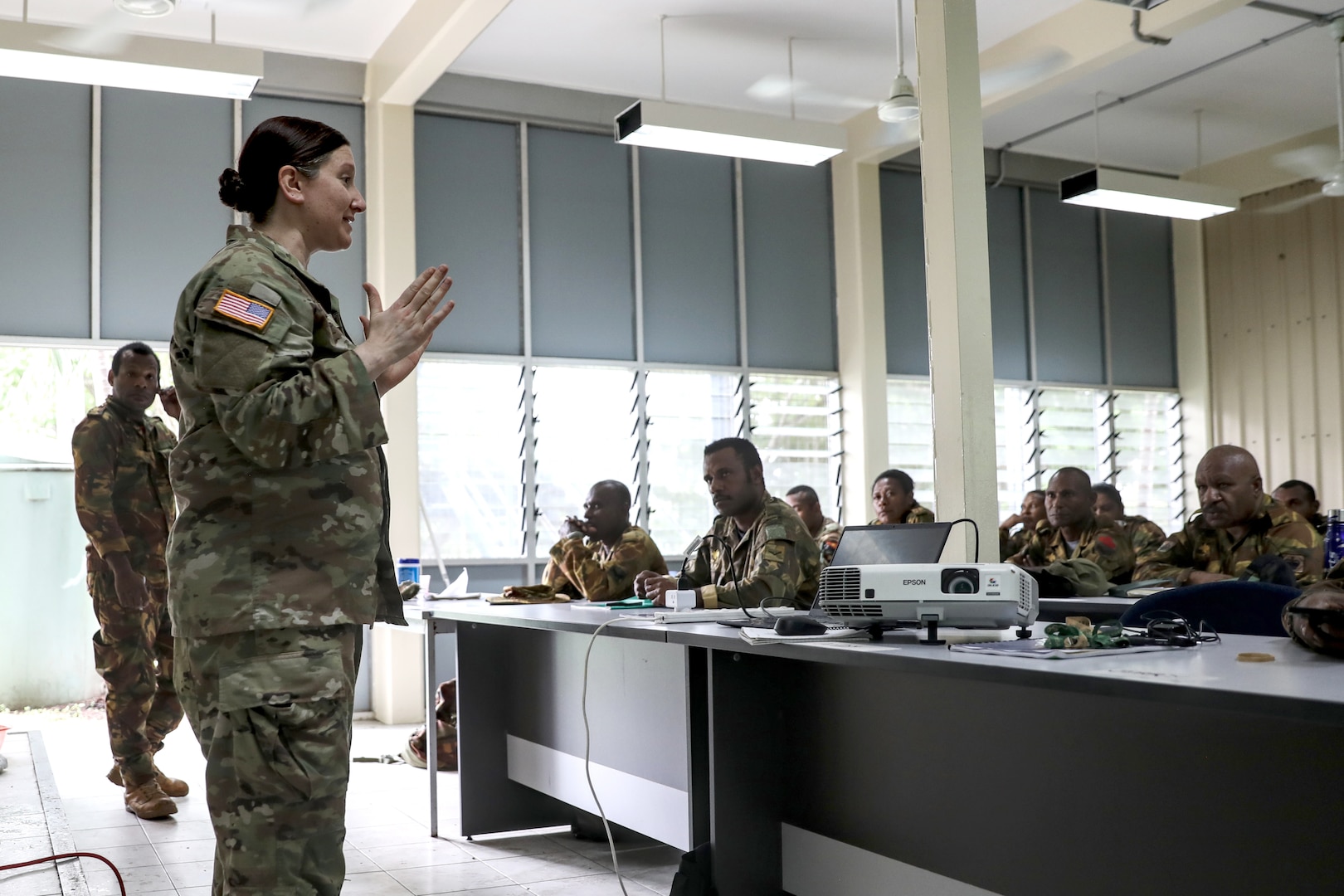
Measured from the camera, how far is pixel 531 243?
23.5ft

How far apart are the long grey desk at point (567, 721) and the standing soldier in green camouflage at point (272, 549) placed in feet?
3.38

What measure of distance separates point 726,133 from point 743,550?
2899mm

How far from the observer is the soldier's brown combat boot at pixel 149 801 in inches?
158

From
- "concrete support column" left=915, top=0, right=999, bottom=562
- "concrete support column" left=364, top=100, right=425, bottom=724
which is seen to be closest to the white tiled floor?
"concrete support column" left=915, top=0, right=999, bottom=562

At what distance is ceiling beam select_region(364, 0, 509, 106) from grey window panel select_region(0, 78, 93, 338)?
1.50m

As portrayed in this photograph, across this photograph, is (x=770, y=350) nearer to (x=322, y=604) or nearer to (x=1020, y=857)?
(x=1020, y=857)

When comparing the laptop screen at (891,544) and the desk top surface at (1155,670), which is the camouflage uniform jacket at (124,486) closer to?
the desk top surface at (1155,670)

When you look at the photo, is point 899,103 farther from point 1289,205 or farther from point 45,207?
point 1289,205

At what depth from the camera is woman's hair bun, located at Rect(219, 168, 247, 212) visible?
6.05 feet

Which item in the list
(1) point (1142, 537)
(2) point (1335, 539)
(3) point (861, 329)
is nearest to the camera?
(2) point (1335, 539)

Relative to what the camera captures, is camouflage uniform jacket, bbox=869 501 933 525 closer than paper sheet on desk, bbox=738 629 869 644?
No

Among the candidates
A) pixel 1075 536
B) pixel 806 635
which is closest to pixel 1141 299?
pixel 1075 536

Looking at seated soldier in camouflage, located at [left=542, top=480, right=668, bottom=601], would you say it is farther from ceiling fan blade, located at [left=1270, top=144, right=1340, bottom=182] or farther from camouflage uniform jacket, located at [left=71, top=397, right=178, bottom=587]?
ceiling fan blade, located at [left=1270, top=144, right=1340, bottom=182]

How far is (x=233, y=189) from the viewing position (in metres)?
1.86
